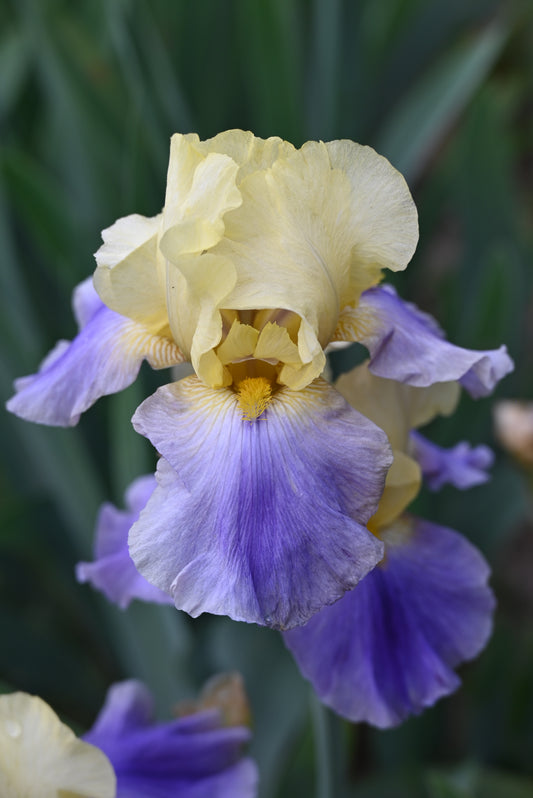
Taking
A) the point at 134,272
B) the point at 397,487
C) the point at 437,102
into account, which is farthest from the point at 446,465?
the point at 437,102

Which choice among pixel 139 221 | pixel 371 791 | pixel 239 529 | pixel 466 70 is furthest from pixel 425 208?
pixel 239 529

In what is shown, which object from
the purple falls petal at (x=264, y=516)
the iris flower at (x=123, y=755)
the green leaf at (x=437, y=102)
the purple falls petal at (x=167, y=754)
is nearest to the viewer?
the purple falls petal at (x=264, y=516)

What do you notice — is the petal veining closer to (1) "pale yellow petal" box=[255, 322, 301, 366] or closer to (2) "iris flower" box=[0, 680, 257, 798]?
(1) "pale yellow petal" box=[255, 322, 301, 366]

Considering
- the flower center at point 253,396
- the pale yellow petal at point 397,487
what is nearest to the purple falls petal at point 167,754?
the pale yellow petal at point 397,487

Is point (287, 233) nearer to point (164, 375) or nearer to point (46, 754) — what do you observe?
point (46, 754)

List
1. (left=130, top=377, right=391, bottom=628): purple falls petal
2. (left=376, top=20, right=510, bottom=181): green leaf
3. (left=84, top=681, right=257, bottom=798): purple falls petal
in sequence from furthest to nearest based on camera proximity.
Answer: (left=376, top=20, right=510, bottom=181): green leaf, (left=84, top=681, right=257, bottom=798): purple falls petal, (left=130, top=377, right=391, bottom=628): purple falls petal

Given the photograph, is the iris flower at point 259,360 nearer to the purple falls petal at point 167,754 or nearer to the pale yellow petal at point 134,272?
the pale yellow petal at point 134,272

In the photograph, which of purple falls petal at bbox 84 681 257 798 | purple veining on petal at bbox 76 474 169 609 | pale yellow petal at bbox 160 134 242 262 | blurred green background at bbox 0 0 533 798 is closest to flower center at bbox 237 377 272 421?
pale yellow petal at bbox 160 134 242 262

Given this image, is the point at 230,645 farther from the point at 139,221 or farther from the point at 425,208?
the point at 425,208
